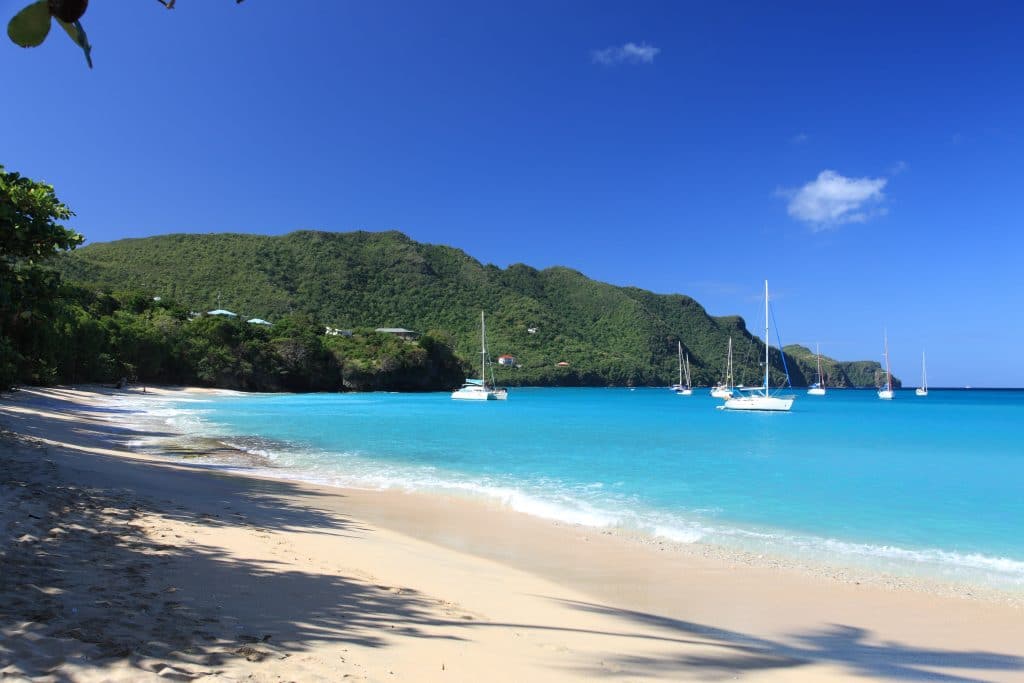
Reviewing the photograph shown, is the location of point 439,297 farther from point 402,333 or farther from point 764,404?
point 764,404

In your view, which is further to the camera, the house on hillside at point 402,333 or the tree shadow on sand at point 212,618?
the house on hillside at point 402,333

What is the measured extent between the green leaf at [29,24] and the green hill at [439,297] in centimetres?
8288

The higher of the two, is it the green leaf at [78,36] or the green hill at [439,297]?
the green hill at [439,297]

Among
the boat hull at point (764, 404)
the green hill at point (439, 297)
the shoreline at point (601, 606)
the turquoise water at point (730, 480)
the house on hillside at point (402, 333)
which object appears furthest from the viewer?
the house on hillside at point (402, 333)

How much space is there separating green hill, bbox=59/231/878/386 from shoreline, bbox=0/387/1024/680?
77105 mm

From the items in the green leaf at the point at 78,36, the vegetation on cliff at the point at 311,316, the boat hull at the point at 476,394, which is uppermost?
the vegetation on cliff at the point at 311,316

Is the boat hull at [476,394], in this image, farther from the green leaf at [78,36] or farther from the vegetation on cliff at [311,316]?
the green leaf at [78,36]

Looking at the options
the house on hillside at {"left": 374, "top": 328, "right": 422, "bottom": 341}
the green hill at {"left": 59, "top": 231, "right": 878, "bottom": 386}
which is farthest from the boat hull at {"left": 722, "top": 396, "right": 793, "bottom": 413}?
the house on hillside at {"left": 374, "top": 328, "right": 422, "bottom": 341}

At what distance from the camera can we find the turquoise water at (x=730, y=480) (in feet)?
29.4

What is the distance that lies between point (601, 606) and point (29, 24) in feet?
→ 18.4

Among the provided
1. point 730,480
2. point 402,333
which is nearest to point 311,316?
point 402,333

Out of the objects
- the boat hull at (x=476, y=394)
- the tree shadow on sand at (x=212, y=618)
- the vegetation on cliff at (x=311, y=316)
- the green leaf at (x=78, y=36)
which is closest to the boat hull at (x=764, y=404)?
the boat hull at (x=476, y=394)

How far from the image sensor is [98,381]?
156 feet

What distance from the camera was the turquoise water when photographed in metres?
8.97
